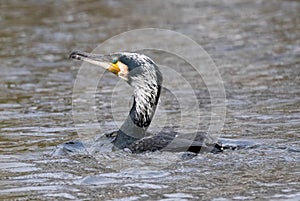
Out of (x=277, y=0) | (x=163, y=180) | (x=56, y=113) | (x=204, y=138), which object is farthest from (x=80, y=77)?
(x=277, y=0)

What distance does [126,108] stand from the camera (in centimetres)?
1118

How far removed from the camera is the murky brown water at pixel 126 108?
7.16m

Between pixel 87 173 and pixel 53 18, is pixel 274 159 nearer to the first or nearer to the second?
pixel 87 173

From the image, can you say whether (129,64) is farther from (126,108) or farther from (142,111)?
(126,108)

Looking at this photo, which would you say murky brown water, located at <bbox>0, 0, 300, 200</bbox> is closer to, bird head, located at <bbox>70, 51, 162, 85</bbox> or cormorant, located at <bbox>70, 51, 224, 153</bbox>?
cormorant, located at <bbox>70, 51, 224, 153</bbox>

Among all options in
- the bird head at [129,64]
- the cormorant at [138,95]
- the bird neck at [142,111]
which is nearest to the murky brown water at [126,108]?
the cormorant at [138,95]

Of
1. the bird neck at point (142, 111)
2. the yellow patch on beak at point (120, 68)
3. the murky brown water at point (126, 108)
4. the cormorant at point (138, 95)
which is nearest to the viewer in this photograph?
the murky brown water at point (126, 108)

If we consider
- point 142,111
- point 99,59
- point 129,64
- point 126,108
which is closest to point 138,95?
point 142,111

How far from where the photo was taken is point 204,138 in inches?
326

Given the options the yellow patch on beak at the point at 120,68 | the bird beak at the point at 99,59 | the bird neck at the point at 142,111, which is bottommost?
the bird neck at the point at 142,111

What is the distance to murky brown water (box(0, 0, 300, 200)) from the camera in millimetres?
7156

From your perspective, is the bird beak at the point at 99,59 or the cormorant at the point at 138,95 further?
the bird beak at the point at 99,59

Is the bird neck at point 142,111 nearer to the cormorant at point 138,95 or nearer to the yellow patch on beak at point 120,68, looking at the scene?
the cormorant at point 138,95

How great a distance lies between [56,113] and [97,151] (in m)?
2.44
